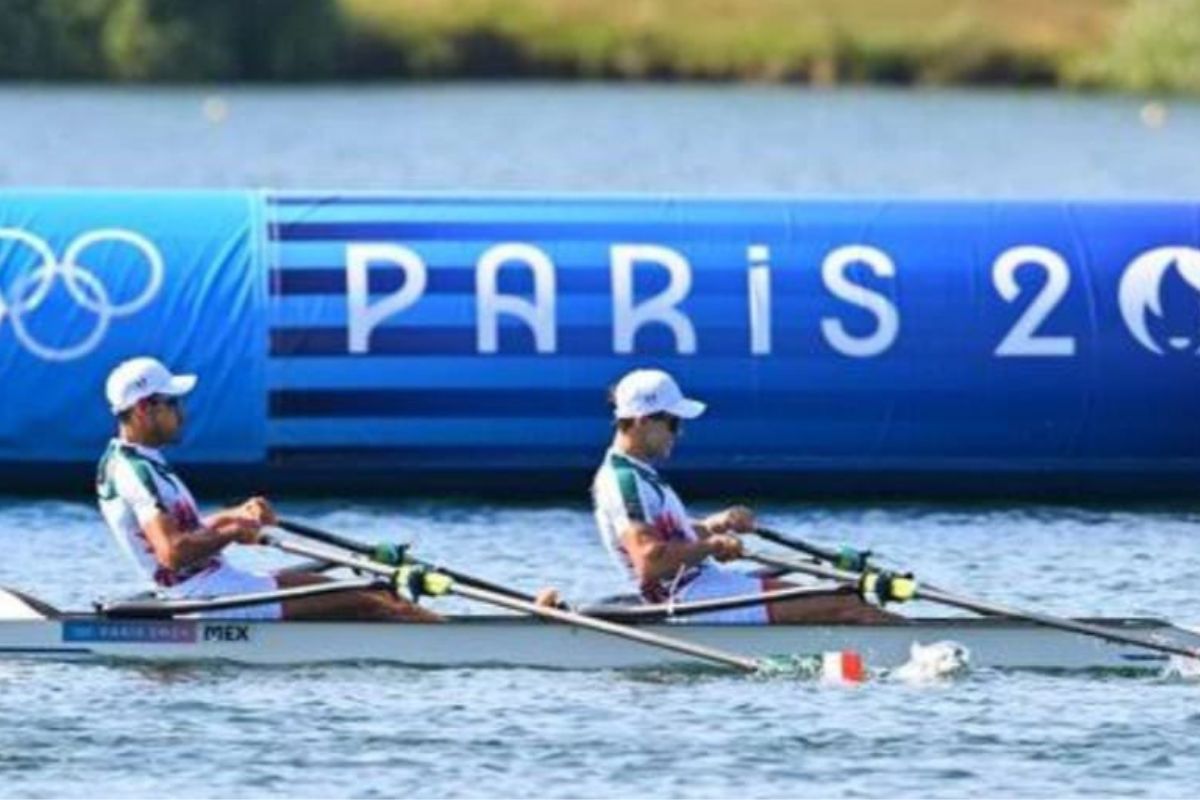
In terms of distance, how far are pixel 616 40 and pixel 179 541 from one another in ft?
267

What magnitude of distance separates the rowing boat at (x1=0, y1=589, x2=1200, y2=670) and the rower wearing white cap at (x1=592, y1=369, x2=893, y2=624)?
0.49ft

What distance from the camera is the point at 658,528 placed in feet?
81.8

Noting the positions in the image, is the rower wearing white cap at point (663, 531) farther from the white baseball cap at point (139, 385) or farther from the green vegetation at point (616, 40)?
the green vegetation at point (616, 40)

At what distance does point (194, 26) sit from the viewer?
96.9 meters

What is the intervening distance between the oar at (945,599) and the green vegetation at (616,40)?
69811 mm

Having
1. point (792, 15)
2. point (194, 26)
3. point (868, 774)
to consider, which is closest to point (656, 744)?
point (868, 774)

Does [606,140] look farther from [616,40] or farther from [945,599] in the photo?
[945,599]

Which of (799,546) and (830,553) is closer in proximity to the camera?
(830,553)

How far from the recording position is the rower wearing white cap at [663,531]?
2491 centimetres

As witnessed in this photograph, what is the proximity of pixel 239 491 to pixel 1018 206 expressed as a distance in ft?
20.6

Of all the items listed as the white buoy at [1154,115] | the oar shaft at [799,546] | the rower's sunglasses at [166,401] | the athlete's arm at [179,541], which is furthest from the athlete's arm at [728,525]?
the white buoy at [1154,115]

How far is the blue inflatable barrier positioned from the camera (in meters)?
32.1

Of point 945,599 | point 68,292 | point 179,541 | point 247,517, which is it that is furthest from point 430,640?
point 68,292

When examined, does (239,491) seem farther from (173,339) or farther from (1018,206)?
(1018,206)
